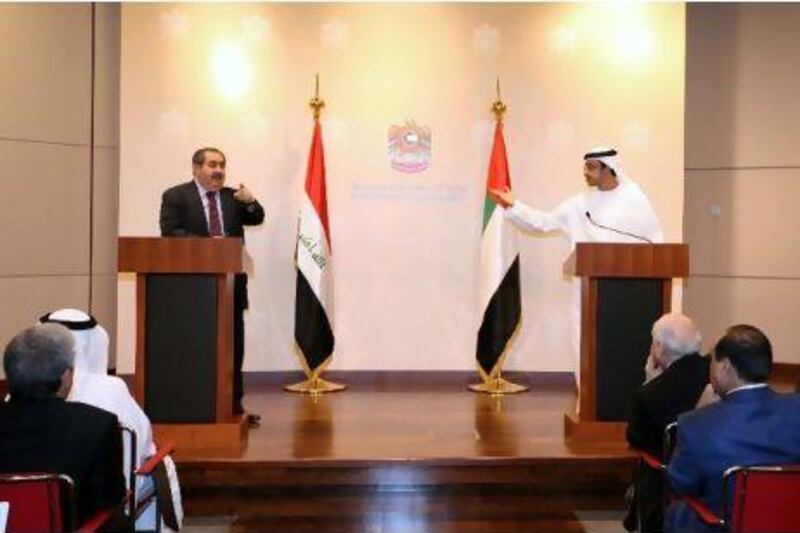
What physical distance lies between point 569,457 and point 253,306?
3.35m

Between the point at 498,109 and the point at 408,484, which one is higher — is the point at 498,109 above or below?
above

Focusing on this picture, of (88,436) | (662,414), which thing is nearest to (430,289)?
(662,414)

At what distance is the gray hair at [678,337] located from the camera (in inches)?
143

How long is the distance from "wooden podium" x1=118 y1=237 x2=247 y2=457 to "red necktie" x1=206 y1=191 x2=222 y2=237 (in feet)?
1.94

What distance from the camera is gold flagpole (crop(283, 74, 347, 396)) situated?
21.9 feet

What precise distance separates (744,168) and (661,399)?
471 cm

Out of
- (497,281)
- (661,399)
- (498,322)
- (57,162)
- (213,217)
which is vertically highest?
(57,162)

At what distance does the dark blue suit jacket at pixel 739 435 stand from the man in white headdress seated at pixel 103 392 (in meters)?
1.86

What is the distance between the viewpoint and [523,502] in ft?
14.5

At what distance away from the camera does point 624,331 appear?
15.9 feet

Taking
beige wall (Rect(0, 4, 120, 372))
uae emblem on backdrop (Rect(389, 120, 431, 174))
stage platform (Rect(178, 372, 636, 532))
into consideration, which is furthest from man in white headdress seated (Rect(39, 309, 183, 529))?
uae emblem on backdrop (Rect(389, 120, 431, 174))

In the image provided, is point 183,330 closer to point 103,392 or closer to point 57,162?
point 103,392

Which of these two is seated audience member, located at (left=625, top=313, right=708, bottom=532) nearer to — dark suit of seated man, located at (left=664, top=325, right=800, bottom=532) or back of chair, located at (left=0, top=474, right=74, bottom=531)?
dark suit of seated man, located at (left=664, top=325, right=800, bottom=532)

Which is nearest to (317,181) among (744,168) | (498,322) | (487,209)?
(487,209)
